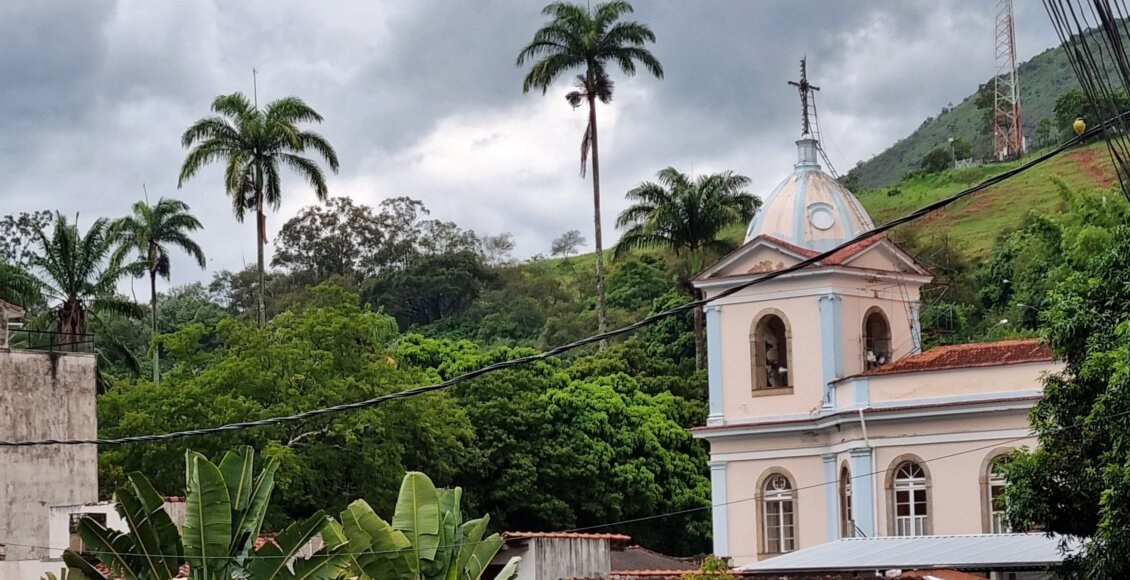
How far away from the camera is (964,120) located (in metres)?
127

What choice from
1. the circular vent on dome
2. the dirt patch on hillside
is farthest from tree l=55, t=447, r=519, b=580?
the dirt patch on hillside

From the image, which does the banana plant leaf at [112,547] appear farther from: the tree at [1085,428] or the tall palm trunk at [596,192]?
the tall palm trunk at [596,192]

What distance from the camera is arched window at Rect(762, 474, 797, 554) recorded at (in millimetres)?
40812

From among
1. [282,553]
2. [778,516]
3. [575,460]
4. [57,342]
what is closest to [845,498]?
[778,516]

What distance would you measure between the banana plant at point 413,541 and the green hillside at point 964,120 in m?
92.3

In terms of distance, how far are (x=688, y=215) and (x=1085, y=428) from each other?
37.4 m

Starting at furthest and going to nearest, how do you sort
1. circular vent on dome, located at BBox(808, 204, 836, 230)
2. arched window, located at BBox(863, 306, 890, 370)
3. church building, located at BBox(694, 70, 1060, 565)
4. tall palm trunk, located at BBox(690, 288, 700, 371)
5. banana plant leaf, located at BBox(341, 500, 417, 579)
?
1. tall palm trunk, located at BBox(690, 288, 700, 371)
2. arched window, located at BBox(863, 306, 890, 370)
3. circular vent on dome, located at BBox(808, 204, 836, 230)
4. church building, located at BBox(694, 70, 1060, 565)
5. banana plant leaf, located at BBox(341, 500, 417, 579)

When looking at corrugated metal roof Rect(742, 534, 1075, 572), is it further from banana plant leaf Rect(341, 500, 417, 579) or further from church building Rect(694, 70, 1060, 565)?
church building Rect(694, 70, 1060, 565)

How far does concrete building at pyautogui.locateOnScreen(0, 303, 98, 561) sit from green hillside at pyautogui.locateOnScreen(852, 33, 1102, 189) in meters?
81.6

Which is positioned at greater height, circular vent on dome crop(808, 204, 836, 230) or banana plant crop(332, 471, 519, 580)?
circular vent on dome crop(808, 204, 836, 230)

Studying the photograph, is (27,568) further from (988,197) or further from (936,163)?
(936,163)

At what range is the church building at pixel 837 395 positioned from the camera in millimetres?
37750

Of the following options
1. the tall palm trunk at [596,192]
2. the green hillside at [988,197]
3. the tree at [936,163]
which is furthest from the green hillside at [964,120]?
the tall palm trunk at [596,192]

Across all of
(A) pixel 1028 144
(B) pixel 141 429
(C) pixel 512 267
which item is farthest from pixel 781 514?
(A) pixel 1028 144
